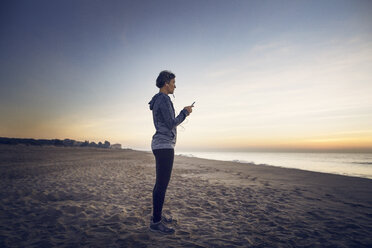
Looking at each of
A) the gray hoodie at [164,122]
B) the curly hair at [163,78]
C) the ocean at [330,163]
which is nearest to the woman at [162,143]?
the gray hoodie at [164,122]

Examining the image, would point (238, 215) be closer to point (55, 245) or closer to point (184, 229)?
point (184, 229)

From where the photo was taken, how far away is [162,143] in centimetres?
268

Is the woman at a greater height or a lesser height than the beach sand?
greater

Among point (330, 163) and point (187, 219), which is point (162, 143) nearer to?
point (187, 219)

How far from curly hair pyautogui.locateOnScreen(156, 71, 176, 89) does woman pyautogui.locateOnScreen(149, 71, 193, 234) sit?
0.61 feet

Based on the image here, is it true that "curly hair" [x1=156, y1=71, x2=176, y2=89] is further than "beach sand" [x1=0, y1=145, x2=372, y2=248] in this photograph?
Yes

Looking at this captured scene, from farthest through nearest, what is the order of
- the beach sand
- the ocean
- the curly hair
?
1. the ocean
2. the curly hair
3. the beach sand

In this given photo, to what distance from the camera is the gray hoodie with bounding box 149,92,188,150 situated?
2.69 metres

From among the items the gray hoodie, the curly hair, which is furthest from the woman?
the curly hair

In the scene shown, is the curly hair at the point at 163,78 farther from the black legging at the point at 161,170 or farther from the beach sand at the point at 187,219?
the beach sand at the point at 187,219

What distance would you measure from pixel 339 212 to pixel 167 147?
4.37 m

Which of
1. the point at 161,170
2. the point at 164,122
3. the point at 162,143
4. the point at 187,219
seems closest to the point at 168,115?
the point at 164,122

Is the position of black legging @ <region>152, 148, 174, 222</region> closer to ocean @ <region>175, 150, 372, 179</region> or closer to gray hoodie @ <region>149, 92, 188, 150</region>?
gray hoodie @ <region>149, 92, 188, 150</region>

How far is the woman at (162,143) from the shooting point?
8.78 ft
